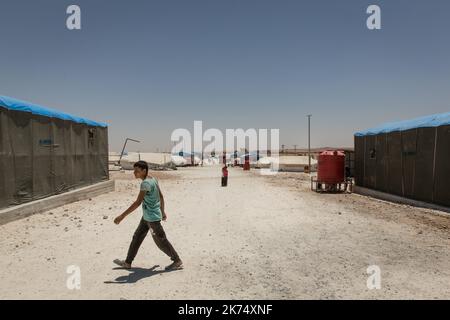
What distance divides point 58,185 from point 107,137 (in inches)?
304

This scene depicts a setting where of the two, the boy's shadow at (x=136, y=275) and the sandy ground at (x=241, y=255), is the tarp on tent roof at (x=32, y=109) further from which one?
the boy's shadow at (x=136, y=275)

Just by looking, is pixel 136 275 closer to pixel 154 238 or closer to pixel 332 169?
pixel 154 238

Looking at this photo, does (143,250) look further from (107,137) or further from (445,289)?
(107,137)

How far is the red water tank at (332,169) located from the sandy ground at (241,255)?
700 centimetres

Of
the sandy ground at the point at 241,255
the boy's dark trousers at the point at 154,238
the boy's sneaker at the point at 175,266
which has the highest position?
the boy's dark trousers at the point at 154,238

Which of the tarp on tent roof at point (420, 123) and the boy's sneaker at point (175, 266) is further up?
the tarp on tent roof at point (420, 123)

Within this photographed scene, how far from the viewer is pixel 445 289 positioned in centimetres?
502

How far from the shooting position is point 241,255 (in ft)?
22.3

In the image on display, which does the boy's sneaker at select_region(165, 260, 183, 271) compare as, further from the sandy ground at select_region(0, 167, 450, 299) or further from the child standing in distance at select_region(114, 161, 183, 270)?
the sandy ground at select_region(0, 167, 450, 299)

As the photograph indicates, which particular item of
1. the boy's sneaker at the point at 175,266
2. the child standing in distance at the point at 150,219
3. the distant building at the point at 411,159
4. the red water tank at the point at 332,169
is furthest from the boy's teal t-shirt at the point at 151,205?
the red water tank at the point at 332,169

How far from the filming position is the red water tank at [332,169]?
750 inches

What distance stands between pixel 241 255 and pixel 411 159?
10326mm

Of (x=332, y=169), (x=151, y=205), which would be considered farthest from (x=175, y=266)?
(x=332, y=169)
